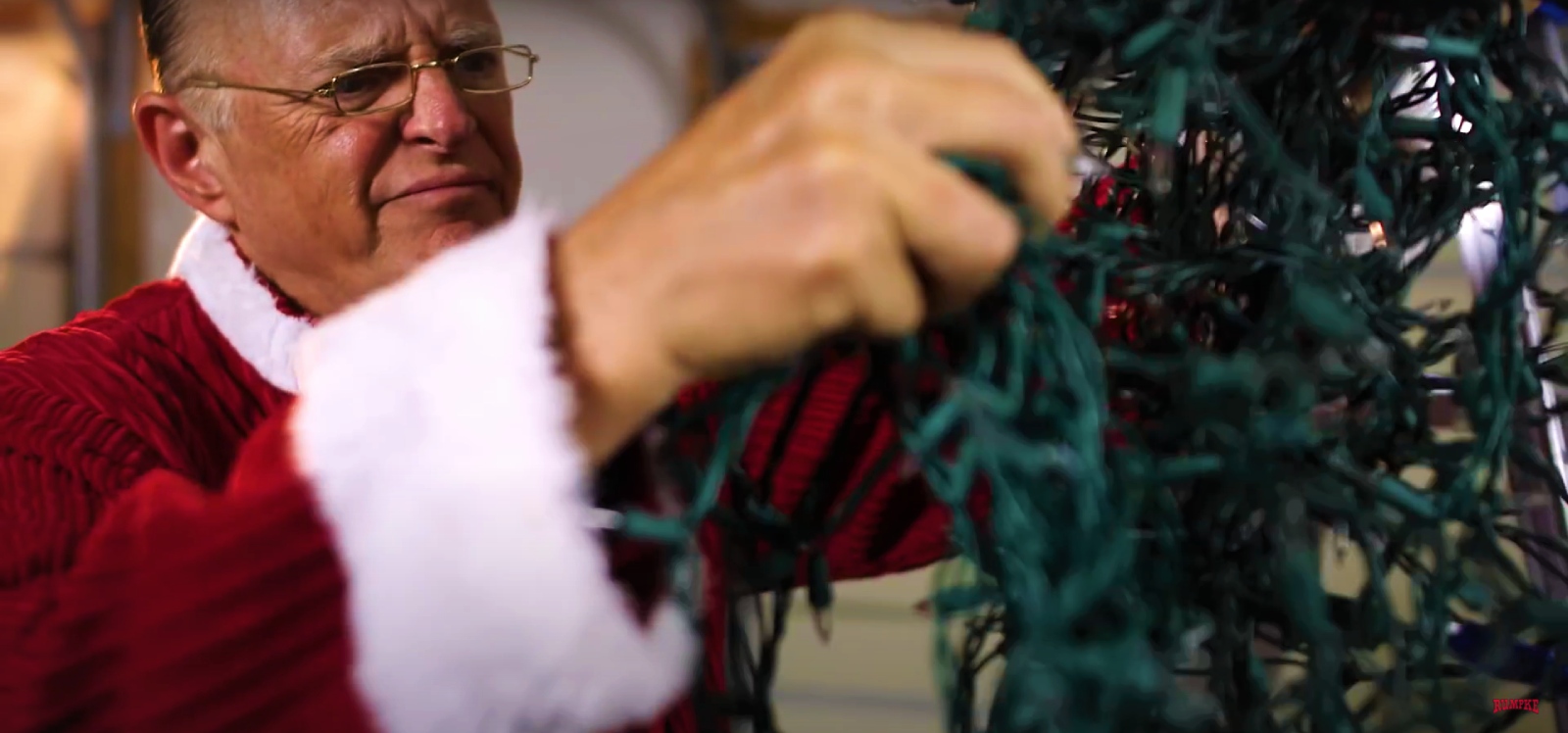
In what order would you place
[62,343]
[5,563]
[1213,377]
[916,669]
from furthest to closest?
[916,669] < [62,343] < [5,563] < [1213,377]

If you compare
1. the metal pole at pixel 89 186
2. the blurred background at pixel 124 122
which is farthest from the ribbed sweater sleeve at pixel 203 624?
the metal pole at pixel 89 186

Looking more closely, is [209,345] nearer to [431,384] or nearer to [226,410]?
[226,410]

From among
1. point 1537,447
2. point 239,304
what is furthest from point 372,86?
point 1537,447

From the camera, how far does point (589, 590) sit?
0.22m

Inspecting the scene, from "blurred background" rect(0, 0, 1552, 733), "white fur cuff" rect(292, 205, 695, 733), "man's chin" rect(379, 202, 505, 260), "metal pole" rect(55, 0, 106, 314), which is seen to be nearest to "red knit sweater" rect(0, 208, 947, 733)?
"white fur cuff" rect(292, 205, 695, 733)

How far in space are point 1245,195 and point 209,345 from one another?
0.49 metres

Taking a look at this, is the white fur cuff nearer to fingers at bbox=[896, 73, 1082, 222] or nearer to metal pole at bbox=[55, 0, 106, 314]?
fingers at bbox=[896, 73, 1082, 222]

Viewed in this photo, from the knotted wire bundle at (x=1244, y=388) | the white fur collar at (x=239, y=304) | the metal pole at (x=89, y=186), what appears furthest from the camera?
the metal pole at (x=89, y=186)

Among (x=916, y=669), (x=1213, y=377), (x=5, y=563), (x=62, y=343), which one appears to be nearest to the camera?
(x=1213, y=377)

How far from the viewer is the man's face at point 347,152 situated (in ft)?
1.77

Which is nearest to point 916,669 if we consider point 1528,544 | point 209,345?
point 209,345
